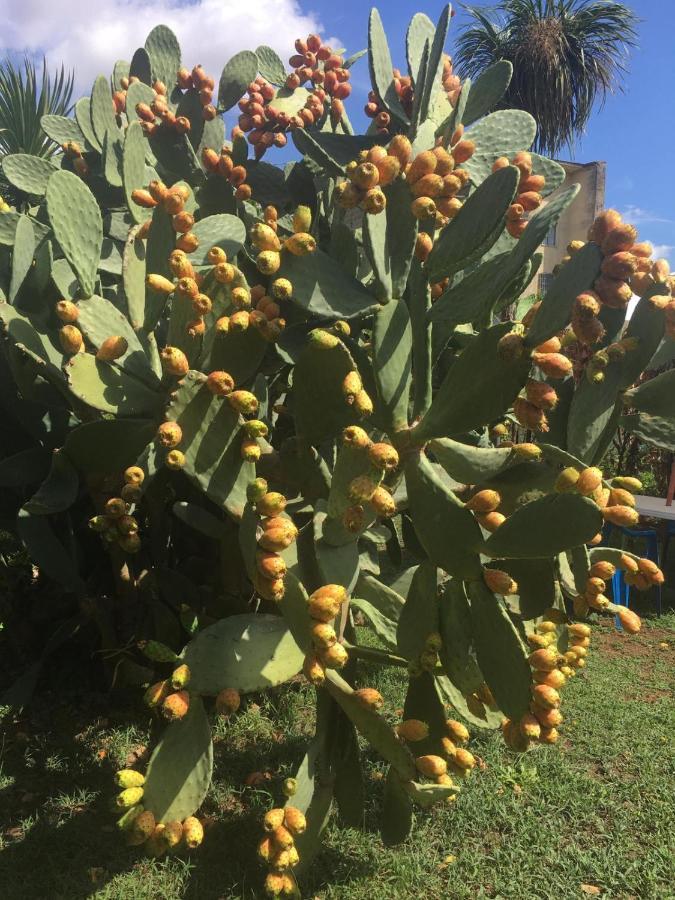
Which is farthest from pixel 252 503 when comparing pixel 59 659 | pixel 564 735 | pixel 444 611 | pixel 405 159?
pixel 564 735

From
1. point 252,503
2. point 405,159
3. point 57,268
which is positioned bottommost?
point 252,503

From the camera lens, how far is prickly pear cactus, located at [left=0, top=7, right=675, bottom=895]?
167 cm

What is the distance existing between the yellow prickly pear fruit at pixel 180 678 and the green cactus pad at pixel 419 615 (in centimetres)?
58

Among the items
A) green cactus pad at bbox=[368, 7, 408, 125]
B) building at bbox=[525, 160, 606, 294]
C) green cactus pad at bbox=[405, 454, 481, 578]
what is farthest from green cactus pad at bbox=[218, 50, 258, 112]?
building at bbox=[525, 160, 606, 294]

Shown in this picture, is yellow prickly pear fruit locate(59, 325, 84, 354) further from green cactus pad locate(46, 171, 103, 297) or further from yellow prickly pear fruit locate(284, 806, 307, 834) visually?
yellow prickly pear fruit locate(284, 806, 307, 834)

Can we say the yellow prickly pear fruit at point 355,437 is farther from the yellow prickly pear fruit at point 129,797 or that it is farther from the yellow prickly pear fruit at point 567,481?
the yellow prickly pear fruit at point 129,797

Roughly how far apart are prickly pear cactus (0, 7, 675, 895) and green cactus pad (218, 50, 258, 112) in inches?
30.6

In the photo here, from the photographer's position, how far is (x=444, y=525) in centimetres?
174

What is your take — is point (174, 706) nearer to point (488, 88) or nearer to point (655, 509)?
point (488, 88)

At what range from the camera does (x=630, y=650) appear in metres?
5.08

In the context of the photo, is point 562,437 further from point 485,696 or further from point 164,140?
point 164,140

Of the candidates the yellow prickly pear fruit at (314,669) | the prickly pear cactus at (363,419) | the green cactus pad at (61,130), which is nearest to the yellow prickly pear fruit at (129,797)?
the prickly pear cactus at (363,419)

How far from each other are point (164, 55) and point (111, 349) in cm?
216

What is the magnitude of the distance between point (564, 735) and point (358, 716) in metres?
2.22
